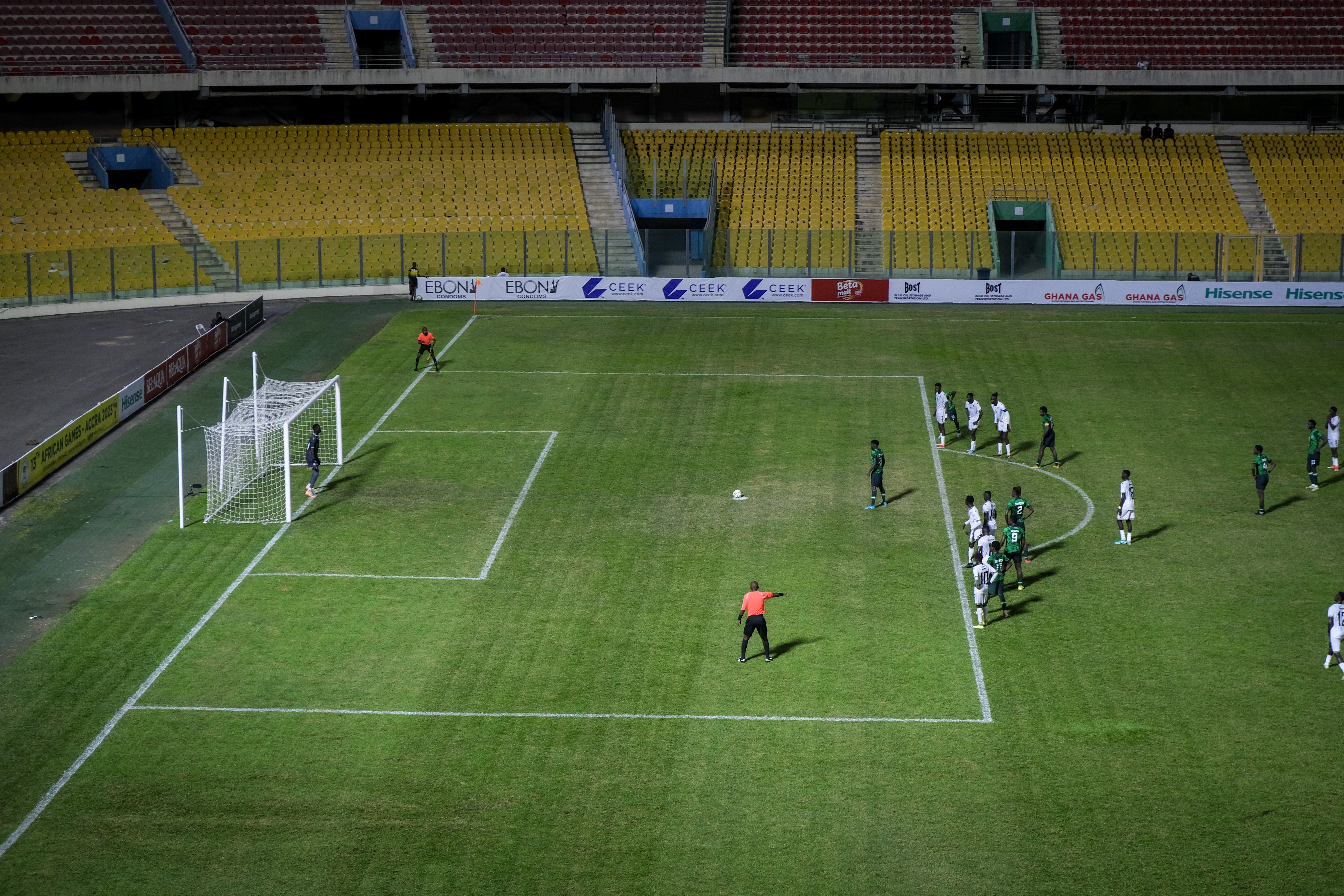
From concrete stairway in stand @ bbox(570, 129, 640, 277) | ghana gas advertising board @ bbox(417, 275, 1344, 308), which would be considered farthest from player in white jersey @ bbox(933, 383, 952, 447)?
concrete stairway in stand @ bbox(570, 129, 640, 277)

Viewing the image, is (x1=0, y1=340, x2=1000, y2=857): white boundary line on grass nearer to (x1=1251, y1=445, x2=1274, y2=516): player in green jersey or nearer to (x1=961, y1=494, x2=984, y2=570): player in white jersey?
(x1=961, y1=494, x2=984, y2=570): player in white jersey

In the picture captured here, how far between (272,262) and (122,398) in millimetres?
18535

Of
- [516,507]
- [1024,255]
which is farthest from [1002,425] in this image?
[1024,255]

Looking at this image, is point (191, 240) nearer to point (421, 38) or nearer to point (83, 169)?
point (83, 169)

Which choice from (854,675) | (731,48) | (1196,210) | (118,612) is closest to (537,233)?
(731,48)

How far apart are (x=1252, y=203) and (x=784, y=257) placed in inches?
844

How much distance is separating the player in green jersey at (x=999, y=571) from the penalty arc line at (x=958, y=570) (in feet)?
2.02

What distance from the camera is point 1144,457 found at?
40.2 m

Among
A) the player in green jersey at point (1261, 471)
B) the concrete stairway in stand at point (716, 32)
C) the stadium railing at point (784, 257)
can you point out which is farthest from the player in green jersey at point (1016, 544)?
the concrete stairway in stand at point (716, 32)

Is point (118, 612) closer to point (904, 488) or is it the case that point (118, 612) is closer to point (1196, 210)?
point (904, 488)

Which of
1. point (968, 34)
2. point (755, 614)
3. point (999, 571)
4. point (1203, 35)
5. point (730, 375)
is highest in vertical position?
point (968, 34)

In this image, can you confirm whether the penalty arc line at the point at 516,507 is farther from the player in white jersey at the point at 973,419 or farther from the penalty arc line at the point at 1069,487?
the penalty arc line at the point at 1069,487

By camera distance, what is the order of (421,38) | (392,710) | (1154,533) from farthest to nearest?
(421,38), (1154,533), (392,710)

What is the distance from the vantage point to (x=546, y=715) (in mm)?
25578
